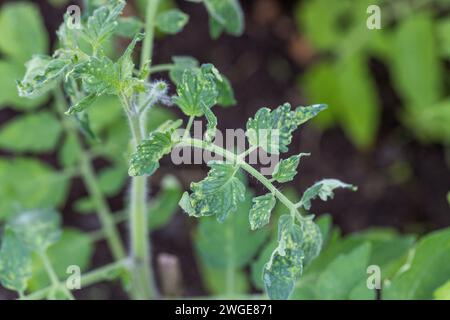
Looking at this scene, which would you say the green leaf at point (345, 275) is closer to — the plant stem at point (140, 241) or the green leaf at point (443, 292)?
the green leaf at point (443, 292)

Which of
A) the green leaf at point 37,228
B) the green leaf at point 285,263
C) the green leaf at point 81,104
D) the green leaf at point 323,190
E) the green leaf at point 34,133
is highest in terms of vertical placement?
the green leaf at point 34,133

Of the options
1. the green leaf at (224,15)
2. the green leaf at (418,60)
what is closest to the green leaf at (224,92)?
the green leaf at (224,15)

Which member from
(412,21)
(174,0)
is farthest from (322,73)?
(174,0)

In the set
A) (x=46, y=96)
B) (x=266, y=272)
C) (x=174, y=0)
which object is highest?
(x=174, y=0)

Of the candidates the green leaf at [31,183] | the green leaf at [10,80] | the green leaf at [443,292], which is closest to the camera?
the green leaf at [443,292]

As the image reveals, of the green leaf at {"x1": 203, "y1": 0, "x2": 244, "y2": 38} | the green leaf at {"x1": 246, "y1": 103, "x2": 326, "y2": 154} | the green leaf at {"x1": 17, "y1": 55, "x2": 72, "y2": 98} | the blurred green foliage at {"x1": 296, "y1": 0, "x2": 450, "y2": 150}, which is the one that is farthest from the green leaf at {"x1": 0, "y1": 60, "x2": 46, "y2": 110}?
the blurred green foliage at {"x1": 296, "y1": 0, "x2": 450, "y2": 150}

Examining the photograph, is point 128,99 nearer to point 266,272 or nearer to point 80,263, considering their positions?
point 266,272

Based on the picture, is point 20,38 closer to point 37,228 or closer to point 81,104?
point 37,228
